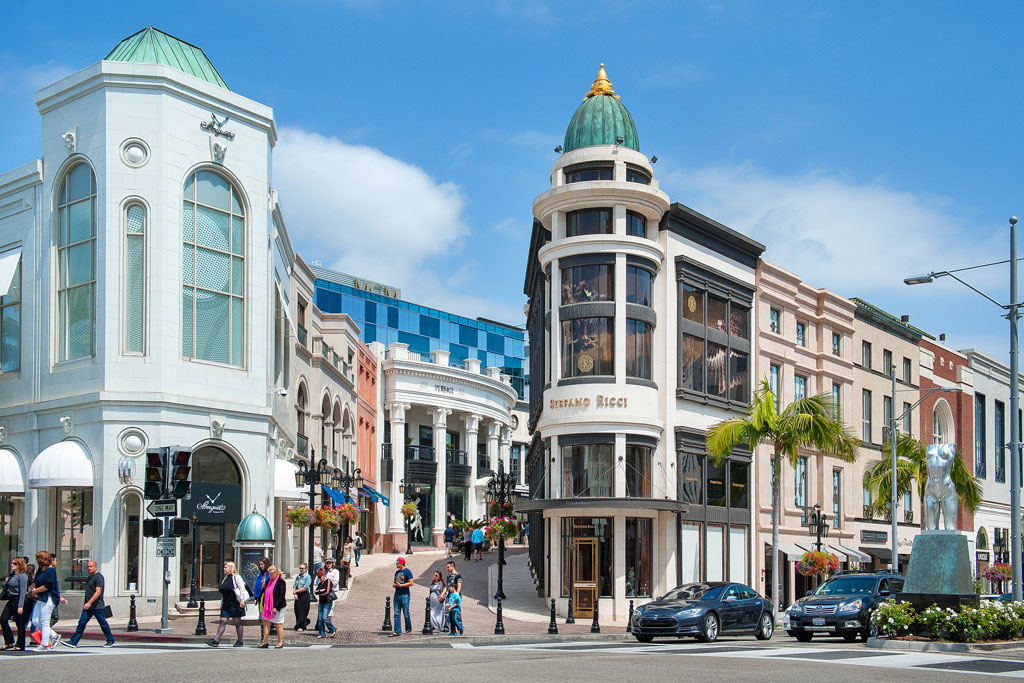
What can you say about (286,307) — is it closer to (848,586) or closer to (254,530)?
(254,530)

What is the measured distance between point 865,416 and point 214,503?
30381 mm

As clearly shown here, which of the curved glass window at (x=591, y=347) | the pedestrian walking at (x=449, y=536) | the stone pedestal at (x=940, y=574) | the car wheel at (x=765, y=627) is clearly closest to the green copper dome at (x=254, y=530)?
the curved glass window at (x=591, y=347)

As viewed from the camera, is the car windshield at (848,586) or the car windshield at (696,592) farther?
the car windshield at (848,586)

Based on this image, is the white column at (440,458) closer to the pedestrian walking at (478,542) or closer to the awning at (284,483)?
the pedestrian walking at (478,542)

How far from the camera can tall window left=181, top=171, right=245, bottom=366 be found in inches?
1329

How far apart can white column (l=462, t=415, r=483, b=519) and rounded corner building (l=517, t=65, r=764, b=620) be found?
3350 centimetres

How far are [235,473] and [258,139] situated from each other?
34.1 feet

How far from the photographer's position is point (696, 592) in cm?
Result: 2716

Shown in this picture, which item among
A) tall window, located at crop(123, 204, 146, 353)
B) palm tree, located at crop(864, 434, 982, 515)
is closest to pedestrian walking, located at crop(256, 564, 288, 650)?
tall window, located at crop(123, 204, 146, 353)

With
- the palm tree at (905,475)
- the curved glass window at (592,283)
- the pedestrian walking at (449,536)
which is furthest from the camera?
the pedestrian walking at (449,536)

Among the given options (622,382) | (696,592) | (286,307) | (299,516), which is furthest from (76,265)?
(696,592)

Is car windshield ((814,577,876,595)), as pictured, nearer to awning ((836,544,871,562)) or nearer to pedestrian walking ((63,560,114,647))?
pedestrian walking ((63,560,114,647))

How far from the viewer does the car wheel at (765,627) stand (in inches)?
1112

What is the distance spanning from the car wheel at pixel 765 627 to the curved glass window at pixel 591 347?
33.8 feet
